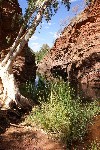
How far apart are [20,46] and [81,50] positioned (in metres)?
4.53

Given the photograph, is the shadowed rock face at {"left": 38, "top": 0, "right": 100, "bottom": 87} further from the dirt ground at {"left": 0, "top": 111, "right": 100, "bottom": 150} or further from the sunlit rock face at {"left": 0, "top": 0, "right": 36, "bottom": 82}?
the dirt ground at {"left": 0, "top": 111, "right": 100, "bottom": 150}

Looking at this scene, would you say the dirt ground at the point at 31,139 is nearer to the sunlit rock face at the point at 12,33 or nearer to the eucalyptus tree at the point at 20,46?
the eucalyptus tree at the point at 20,46

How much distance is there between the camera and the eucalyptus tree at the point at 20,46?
1212 centimetres

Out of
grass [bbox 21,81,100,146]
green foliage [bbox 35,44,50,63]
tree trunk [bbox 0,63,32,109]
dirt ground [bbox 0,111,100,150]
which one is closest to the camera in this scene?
dirt ground [bbox 0,111,100,150]

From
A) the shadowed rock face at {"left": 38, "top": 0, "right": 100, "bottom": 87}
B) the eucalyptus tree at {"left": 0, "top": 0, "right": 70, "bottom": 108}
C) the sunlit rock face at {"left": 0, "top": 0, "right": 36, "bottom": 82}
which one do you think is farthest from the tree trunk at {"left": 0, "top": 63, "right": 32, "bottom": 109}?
the sunlit rock face at {"left": 0, "top": 0, "right": 36, "bottom": 82}

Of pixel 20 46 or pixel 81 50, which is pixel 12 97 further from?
pixel 81 50

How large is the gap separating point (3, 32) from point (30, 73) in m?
3.69

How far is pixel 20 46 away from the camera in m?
13.8

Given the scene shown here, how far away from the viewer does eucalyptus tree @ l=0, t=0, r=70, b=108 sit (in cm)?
1212

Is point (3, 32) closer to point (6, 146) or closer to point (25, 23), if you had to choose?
point (25, 23)

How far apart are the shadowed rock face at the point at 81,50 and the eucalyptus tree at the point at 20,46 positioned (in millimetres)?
2349

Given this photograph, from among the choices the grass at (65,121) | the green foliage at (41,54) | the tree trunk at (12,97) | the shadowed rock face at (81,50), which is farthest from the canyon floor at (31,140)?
the green foliage at (41,54)

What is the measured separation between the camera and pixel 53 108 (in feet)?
29.8

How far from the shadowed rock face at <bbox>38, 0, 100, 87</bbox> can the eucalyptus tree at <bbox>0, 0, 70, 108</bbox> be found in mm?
2349
